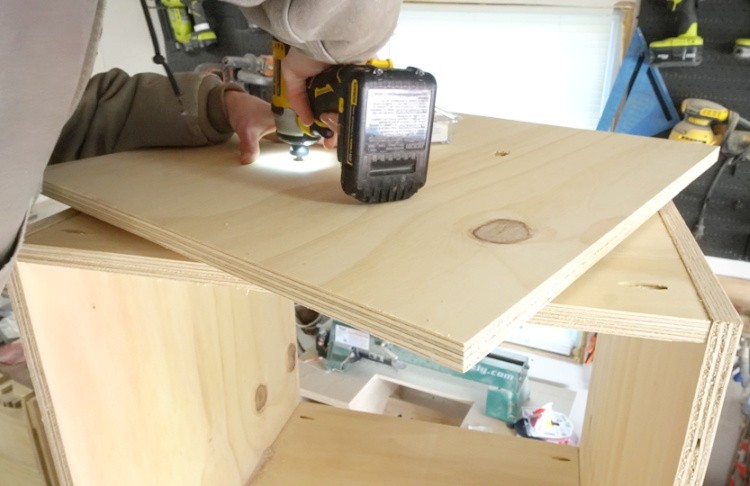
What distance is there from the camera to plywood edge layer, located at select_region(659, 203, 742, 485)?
1.20ft

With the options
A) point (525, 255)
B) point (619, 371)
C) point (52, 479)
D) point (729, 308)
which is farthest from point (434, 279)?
point (52, 479)

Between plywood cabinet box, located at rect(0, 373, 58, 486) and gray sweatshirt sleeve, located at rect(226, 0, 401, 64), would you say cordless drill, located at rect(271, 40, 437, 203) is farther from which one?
plywood cabinet box, located at rect(0, 373, 58, 486)

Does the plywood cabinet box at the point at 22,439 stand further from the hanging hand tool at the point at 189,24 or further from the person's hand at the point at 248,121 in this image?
the hanging hand tool at the point at 189,24

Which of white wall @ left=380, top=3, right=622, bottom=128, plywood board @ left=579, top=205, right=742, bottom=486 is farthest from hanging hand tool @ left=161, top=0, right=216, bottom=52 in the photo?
plywood board @ left=579, top=205, right=742, bottom=486

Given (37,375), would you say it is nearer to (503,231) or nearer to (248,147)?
(248,147)

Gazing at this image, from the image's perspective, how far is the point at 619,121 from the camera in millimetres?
1146

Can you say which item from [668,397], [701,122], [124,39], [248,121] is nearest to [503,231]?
[668,397]

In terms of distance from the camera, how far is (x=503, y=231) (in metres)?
0.44

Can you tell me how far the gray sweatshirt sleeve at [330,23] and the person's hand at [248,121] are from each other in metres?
0.19

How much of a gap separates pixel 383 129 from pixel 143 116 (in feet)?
1.30

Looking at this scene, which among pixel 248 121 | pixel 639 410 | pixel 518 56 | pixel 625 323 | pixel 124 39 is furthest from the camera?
pixel 124 39

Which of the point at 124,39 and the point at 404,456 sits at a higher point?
the point at 124,39

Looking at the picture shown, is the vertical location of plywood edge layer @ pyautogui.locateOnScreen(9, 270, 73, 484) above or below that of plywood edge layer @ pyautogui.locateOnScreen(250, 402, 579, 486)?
above

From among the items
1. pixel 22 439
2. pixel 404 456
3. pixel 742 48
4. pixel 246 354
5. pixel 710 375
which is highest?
pixel 742 48
